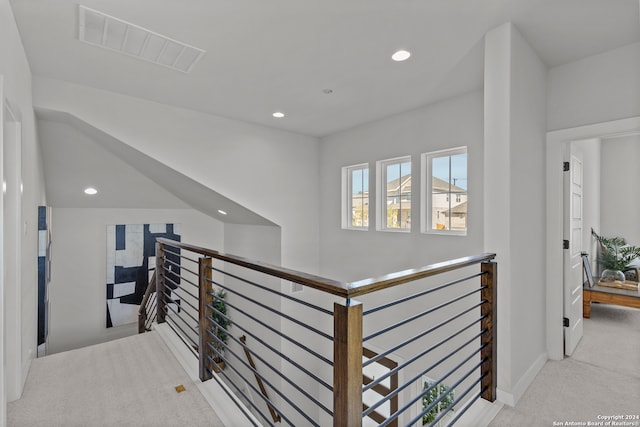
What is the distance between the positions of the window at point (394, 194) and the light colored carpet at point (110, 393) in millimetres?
3007

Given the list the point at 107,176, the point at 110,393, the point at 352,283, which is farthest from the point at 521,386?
the point at 107,176

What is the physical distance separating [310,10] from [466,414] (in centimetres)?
268

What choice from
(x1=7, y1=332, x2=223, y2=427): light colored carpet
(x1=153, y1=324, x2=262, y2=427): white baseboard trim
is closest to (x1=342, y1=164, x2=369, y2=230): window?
(x1=153, y1=324, x2=262, y2=427): white baseboard trim

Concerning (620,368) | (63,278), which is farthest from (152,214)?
(620,368)

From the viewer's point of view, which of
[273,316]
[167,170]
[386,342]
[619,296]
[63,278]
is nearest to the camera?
[619,296]

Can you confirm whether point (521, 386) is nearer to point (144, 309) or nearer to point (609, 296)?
point (609, 296)

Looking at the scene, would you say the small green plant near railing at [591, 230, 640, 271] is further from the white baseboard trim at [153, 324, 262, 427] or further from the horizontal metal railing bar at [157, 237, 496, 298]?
the white baseboard trim at [153, 324, 262, 427]

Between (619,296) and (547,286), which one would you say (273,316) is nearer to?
(547,286)

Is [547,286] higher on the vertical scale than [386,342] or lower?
higher

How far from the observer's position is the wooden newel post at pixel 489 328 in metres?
1.98

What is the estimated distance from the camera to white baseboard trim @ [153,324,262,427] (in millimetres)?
1792

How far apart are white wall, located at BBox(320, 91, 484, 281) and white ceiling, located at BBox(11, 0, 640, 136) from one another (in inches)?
12.6

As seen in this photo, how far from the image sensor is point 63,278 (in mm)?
4738

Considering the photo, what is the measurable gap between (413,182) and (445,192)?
397 millimetres
